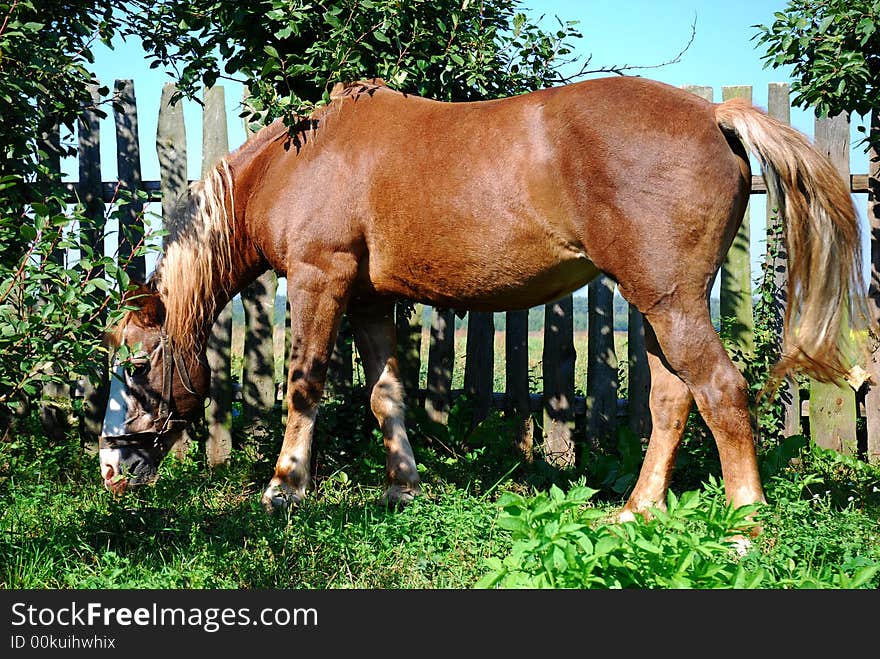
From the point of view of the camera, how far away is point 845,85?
497cm

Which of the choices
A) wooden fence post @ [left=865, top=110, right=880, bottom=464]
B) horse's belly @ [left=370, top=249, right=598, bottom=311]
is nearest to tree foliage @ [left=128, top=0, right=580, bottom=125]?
horse's belly @ [left=370, top=249, right=598, bottom=311]

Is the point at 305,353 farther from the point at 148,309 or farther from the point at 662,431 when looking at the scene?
the point at 662,431

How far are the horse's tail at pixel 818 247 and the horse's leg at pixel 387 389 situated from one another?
2175mm

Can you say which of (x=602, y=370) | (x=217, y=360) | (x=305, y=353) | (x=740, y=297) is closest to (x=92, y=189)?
(x=217, y=360)

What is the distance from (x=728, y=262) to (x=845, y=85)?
1.35m

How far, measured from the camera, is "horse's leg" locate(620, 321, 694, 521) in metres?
4.20

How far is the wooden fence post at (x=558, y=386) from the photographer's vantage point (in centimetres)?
591

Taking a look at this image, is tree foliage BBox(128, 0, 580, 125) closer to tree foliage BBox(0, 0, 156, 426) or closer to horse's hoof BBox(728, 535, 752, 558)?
tree foliage BBox(0, 0, 156, 426)

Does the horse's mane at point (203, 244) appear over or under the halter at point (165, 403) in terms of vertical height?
over

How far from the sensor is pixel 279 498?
4.57 m

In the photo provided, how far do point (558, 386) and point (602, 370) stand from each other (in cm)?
34

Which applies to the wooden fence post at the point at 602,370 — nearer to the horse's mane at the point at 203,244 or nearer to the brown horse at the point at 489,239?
the brown horse at the point at 489,239

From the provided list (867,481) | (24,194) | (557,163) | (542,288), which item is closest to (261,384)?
(24,194)

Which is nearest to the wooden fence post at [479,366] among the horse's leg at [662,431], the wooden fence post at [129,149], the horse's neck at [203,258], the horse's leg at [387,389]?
the horse's leg at [387,389]
